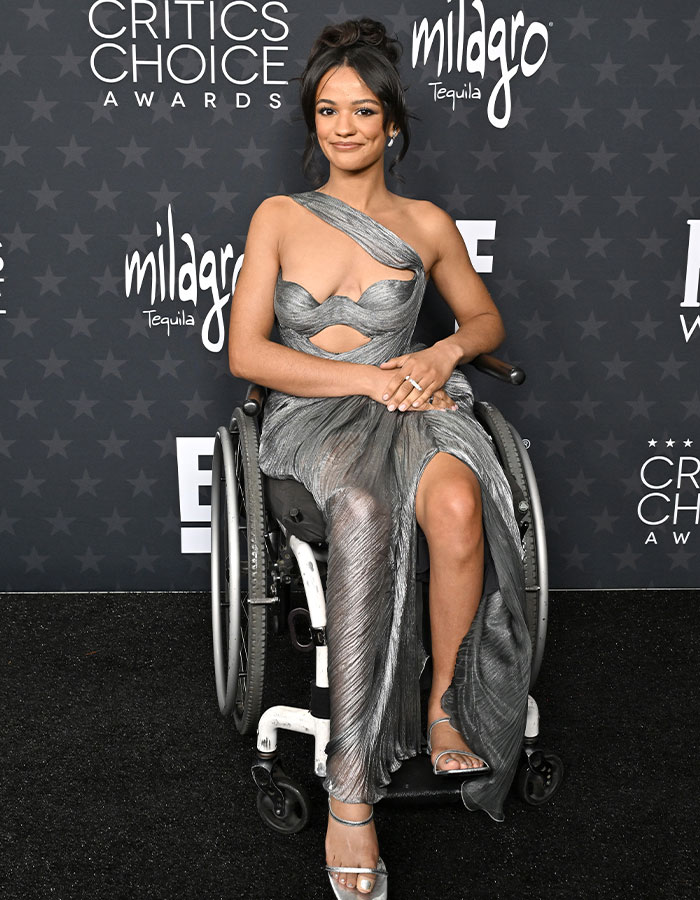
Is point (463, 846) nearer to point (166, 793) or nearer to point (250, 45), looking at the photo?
point (166, 793)

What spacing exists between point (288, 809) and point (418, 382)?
910mm

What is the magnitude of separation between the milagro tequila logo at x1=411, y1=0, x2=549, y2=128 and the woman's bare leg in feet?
4.37

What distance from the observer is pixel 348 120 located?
6.95 feet

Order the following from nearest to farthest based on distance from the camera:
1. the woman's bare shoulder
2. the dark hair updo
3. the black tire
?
the black tire → the dark hair updo → the woman's bare shoulder

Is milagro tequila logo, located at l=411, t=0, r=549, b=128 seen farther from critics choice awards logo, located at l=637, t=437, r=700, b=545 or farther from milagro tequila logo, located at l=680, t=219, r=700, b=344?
critics choice awards logo, located at l=637, t=437, r=700, b=545

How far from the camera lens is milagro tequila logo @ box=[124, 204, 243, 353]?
8.90 ft

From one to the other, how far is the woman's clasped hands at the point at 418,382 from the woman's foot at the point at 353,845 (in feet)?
2.63

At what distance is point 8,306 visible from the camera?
8.91 ft

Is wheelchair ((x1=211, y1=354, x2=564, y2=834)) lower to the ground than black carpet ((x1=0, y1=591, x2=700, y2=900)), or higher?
higher

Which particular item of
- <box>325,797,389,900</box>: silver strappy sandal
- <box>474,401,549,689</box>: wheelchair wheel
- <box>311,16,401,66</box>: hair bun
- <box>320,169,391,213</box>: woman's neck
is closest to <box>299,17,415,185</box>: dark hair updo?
<box>311,16,401,66</box>: hair bun

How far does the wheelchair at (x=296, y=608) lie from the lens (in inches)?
72.3

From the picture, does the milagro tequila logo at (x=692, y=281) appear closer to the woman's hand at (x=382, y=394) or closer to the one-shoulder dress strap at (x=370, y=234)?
the one-shoulder dress strap at (x=370, y=234)

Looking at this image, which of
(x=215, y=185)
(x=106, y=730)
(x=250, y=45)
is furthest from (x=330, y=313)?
(x=106, y=730)

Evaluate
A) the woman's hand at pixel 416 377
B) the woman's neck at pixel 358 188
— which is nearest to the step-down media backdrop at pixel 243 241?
the woman's neck at pixel 358 188
